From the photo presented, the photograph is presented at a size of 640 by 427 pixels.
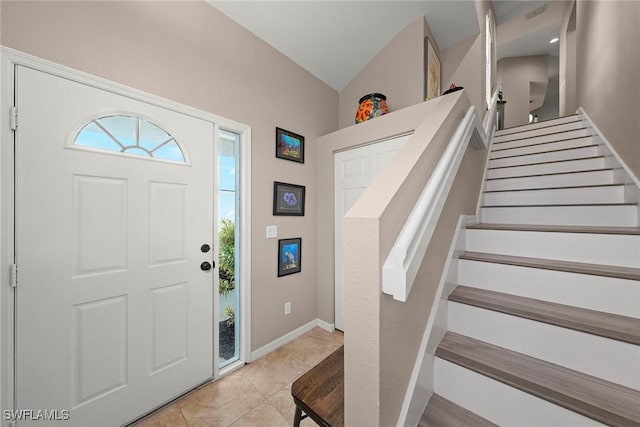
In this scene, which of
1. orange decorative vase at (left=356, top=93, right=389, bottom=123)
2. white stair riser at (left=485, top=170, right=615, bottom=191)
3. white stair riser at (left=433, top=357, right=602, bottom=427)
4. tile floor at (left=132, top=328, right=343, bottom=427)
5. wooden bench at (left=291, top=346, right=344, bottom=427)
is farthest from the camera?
orange decorative vase at (left=356, top=93, right=389, bottom=123)

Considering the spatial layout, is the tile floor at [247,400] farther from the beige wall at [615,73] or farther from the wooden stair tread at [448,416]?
the beige wall at [615,73]

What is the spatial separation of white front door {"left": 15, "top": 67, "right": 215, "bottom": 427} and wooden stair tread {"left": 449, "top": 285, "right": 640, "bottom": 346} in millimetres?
1696

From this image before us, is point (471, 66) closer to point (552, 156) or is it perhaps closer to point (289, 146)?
point (552, 156)

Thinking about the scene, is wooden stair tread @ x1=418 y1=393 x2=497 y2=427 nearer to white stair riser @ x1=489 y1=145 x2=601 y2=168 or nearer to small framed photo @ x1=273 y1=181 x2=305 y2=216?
small framed photo @ x1=273 y1=181 x2=305 y2=216

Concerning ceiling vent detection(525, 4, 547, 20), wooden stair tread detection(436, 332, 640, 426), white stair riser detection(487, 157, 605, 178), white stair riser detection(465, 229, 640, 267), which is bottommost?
wooden stair tread detection(436, 332, 640, 426)

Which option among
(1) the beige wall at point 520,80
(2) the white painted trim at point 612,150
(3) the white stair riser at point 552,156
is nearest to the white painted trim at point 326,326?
(3) the white stair riser at point 552,156

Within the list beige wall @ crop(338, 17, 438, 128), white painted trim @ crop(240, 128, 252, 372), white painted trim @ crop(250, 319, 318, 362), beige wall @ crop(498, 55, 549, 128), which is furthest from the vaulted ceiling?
beige wall @ crop(498, 55, 549, 128)

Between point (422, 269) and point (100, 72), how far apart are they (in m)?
1.95

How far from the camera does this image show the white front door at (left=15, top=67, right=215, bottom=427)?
1.13 metres

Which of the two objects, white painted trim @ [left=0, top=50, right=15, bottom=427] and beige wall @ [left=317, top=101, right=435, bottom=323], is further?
beige wall @ [left=317, top=101, right=435, bottom=323]

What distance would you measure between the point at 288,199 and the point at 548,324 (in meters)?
1.92

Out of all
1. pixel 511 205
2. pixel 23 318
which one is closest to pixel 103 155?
pixel 23 318

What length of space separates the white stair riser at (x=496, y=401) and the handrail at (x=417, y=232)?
54 cm

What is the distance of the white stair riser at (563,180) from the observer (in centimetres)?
170
